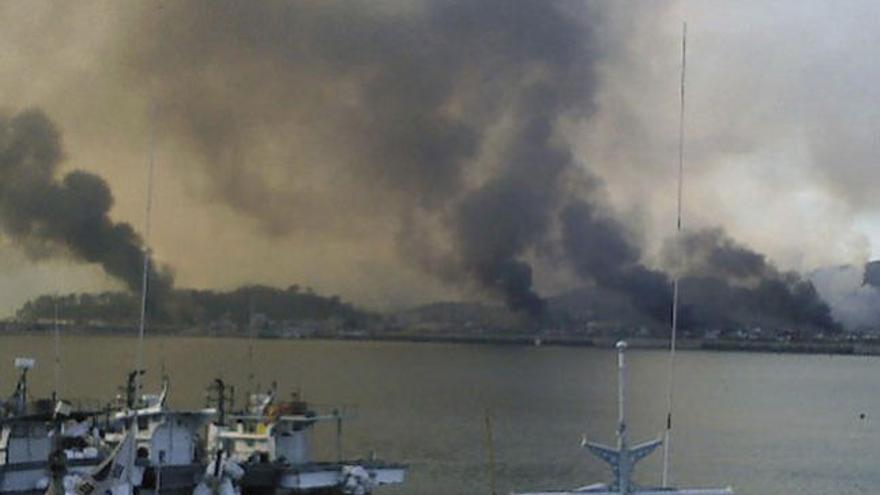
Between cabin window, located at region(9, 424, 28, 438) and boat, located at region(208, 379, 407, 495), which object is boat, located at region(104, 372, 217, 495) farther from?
cabin window, located at region(9, 424, 28, 438)

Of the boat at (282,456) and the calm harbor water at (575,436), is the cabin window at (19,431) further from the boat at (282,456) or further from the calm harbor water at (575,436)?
the calm harbor water at (575,436)

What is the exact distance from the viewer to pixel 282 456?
57.4 meters

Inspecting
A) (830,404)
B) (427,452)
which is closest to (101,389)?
(427,452)

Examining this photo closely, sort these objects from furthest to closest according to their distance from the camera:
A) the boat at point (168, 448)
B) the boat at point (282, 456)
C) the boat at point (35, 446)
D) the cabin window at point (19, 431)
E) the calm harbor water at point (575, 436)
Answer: the calm harbor water at point (575, 436) → the boat at point (282, 456) → the boat at point (168, 448) → the cabin window at point (19, 431) → the boat at point (35, 446)

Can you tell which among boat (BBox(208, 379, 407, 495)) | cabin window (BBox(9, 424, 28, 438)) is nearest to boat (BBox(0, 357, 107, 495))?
cabin window (BBox(9, 424, 28, 438))

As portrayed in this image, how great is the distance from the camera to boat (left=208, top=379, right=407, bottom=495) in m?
54.5

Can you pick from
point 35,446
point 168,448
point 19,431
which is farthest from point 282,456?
point 19,431

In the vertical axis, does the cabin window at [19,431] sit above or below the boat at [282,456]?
above

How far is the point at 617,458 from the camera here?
23.6 metres

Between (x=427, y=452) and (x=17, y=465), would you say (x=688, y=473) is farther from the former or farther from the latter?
(x=17, y=465)

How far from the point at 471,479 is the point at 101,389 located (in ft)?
323

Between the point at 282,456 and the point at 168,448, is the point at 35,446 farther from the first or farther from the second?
the point at 282,456

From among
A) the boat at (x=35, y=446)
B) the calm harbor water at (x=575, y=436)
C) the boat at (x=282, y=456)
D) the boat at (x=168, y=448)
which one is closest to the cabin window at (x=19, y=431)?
the boat at (x=35, y=446)

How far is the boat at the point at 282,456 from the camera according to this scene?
54.5 metres
